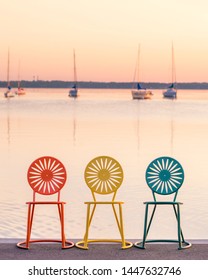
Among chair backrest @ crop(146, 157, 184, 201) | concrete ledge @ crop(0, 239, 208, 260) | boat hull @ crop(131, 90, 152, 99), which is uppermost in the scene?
boat hull @ crop(131, 90, 152, 99)

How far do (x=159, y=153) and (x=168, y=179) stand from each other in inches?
544

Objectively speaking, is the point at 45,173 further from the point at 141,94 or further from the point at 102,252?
the point at 141,94

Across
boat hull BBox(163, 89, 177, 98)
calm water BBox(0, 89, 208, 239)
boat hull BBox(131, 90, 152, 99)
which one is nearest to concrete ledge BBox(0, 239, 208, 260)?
calm water BBox(0, 89, 208, 239)

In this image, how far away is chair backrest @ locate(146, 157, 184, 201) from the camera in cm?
656

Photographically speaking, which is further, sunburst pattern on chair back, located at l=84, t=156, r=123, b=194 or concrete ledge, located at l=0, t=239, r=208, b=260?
sunburst pattern on chair back, located at l=84, t=156, r=123, b=194

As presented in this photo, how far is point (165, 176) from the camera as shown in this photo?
6.57 m

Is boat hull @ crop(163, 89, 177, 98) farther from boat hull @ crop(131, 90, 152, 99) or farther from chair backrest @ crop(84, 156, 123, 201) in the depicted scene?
chair backrest @ crop(84, 156, 123, 201)

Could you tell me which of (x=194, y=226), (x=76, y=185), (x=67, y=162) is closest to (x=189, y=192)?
(x=76, y=185)

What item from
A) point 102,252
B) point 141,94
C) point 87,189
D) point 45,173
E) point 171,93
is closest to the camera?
point 102,252

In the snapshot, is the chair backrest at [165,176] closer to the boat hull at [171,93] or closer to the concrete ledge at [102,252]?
the concrete ledge at [102,252]

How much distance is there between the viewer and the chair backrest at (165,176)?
656cm

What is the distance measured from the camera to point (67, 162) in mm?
16734

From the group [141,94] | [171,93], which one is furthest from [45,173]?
[171,93]
